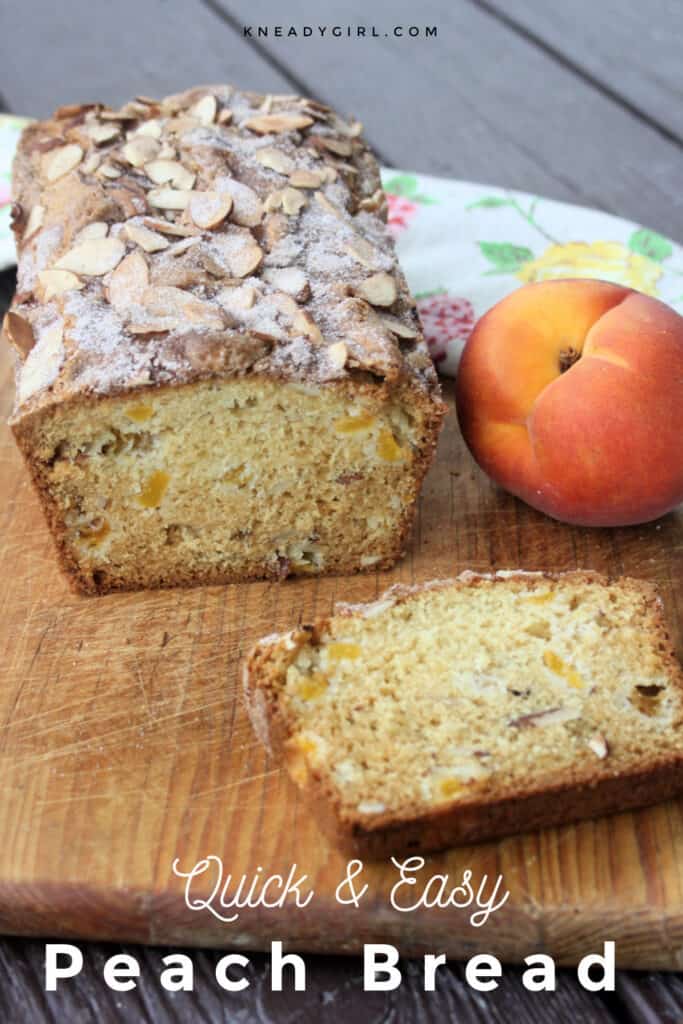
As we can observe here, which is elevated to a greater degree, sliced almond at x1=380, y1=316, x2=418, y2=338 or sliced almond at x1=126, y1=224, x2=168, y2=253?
sliced almond at x1=126, y1=224, x2=168, y2=253

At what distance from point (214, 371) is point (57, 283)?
19.1 inches

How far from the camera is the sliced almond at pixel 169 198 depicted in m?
2.86

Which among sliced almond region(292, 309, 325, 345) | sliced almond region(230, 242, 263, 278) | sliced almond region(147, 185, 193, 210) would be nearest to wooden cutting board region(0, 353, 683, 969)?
sliced almond region(292, 309, 325, 345)

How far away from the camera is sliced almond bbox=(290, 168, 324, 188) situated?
9.73 ft

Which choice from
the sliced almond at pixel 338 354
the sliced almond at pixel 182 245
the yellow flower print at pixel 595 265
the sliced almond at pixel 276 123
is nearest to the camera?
the sliced almond at pixel 338 354

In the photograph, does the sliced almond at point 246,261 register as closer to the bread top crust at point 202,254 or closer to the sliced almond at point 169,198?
the bread top crust at point 202,254

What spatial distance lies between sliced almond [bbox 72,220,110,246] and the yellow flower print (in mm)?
1358

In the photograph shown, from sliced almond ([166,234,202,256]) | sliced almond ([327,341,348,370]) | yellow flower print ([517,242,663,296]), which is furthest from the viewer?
yellow flower print ([517,242,663,296])

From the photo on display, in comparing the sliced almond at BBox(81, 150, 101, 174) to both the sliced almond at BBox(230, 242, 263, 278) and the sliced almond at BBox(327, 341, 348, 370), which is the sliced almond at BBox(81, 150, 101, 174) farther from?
the sliced almond at BBox(327, 341, 348, 370)

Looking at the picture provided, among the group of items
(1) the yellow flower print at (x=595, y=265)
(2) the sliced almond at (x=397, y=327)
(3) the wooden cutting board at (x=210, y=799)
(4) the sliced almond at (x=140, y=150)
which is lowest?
(3) the wooden cutting board at (x=210, y=799)

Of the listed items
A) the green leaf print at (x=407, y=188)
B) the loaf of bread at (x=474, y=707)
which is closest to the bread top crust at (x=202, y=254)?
Result: the loaf of bread at (x=474, y=707)

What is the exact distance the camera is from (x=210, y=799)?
7.53 ft

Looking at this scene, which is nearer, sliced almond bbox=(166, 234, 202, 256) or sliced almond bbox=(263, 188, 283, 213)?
sliced almond bbox=(166, 234, 202, 256)

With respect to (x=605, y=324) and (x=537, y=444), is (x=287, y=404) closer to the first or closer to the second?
(x=537, y=444)
